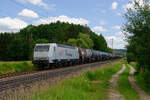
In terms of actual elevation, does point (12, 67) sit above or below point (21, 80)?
above

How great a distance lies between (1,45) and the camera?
76125 mm

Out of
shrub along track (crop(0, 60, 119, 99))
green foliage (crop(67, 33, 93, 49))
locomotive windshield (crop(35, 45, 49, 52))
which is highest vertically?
green foliage (crop(67, 33, 93, 49))

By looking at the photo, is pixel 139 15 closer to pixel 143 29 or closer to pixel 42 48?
pixel 143 29

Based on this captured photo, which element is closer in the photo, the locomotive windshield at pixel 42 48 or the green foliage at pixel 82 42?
the locomotive windshield at pixel 42 48

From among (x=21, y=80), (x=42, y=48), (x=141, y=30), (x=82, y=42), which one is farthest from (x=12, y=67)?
(x=82, y=42)

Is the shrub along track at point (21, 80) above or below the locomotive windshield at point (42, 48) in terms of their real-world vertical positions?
below

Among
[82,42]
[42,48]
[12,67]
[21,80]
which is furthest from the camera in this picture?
[82,42]

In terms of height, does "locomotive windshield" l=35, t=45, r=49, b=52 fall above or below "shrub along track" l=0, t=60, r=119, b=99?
above

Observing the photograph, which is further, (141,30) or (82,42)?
(82,42)

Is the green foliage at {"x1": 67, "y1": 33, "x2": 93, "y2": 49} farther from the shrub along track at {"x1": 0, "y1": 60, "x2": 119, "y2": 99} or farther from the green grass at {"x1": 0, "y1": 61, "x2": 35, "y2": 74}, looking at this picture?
the shrub along track at {"x1": 0, "y1": 60, "x2": 119, "y2": 99}

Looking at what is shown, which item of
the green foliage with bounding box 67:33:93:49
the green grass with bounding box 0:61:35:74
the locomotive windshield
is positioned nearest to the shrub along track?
the green grass with bounding box 0:61:35:74

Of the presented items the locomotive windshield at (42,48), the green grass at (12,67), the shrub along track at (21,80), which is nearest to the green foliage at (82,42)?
the green grass at (12,67)

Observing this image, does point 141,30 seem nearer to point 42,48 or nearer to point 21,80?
point 21,80

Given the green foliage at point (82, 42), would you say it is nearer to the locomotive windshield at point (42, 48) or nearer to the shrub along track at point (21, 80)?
the locomotive windshield at point (42, 48)
